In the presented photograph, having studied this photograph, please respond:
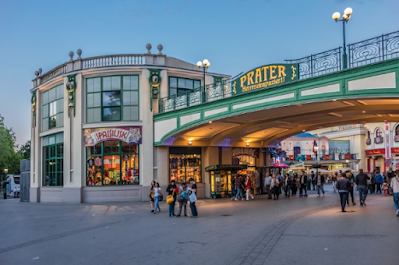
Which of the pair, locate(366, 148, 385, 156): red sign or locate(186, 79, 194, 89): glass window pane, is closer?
locate(186, 79, 194, 89): glass window pane

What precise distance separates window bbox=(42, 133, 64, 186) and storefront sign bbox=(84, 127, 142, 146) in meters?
3.24

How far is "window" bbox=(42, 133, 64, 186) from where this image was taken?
29.3 metres

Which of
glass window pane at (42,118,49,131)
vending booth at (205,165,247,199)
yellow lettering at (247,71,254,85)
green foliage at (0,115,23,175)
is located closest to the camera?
yellow lettering at (247,71,254,85)

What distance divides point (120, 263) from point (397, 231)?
7.50m

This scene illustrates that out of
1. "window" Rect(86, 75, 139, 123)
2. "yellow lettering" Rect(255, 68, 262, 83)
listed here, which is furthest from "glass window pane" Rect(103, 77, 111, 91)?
"yellow lettering" Rect(255, 68, 262, 83)

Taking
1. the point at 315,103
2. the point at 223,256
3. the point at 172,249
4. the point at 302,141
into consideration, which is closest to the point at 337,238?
the point at 223,256

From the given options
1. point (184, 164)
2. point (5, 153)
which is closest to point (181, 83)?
point (184, 164)

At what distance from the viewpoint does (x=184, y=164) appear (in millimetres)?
28141

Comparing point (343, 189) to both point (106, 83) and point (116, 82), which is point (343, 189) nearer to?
point (116, 82)

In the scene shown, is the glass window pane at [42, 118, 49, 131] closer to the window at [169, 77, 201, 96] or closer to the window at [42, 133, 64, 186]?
the window at [42, 133, 64, 186]

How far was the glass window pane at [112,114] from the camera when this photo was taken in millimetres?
27484

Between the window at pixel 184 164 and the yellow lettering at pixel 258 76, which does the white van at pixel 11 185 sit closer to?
the window at pixel 184 164

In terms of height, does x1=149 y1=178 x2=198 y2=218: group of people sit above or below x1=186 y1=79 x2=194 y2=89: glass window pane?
below

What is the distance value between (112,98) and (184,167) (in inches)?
264
